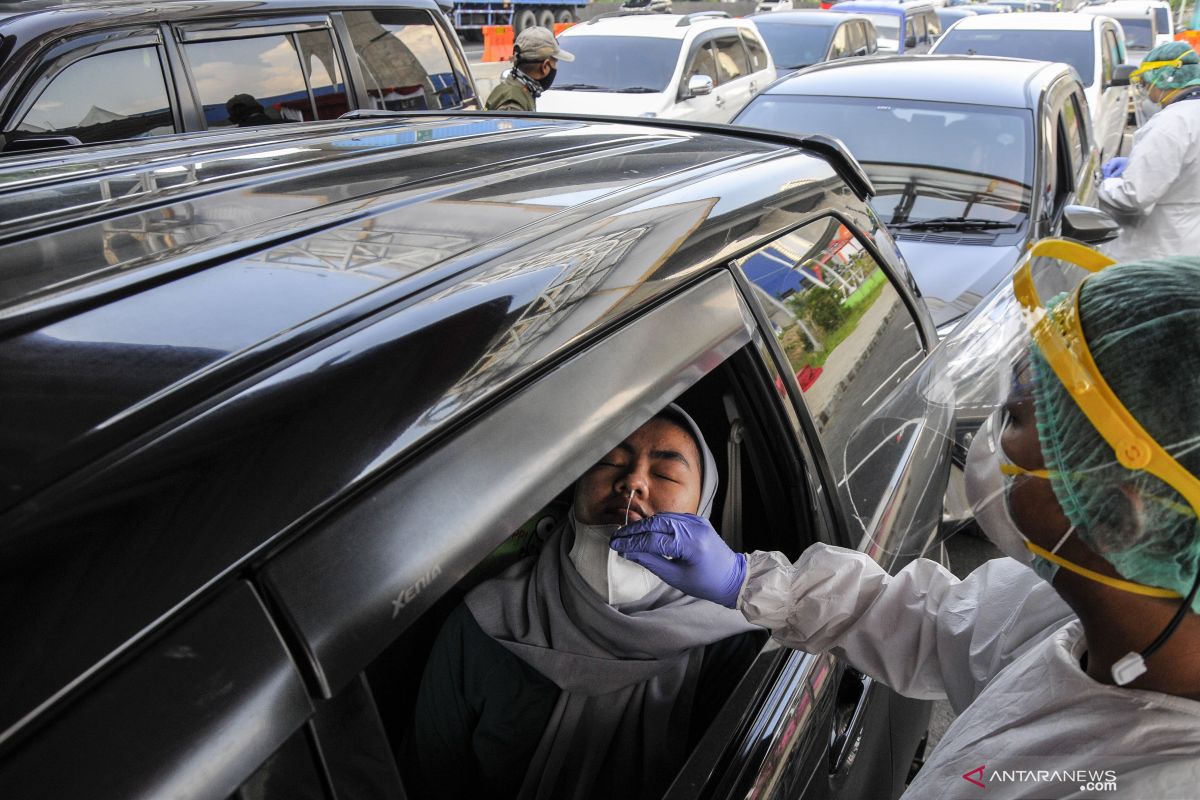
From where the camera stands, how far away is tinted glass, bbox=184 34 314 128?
14.7 feet

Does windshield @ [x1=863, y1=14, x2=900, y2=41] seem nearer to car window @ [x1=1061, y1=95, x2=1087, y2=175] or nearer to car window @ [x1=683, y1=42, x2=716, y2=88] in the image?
car window @ [x1=683, y1=42, x2=716, y2=88]

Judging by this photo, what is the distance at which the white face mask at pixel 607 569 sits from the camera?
1699mm

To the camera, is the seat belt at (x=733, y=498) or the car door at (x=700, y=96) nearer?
the seat belt at (x=733, y=498)

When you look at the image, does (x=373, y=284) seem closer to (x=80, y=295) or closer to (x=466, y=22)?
(x=80, y=295)

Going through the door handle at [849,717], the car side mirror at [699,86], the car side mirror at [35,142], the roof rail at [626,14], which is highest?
the roof rail at [626,14]

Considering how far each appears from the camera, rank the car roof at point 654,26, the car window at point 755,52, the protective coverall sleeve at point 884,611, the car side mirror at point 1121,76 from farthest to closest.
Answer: the car window at point 755,52
the car roof at point 654,26
the car side mirror at point 1121,76
the protective coverall sleeve at point 884,611

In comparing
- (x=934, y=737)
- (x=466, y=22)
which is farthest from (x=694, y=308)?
(x=466, y=22)

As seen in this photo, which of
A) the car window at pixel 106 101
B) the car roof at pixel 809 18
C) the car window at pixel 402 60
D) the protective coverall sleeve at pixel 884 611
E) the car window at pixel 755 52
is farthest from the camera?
the car roof at pixel 809 18

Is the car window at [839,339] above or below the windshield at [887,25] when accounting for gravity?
below

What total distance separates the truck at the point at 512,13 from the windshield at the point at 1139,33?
11185 millimetres

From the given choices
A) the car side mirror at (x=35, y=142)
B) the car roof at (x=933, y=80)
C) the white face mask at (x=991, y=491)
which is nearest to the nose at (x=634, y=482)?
the white face mask at (x=991, y=491)

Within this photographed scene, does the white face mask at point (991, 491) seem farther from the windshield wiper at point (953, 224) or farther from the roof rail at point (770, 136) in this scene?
the windshield wiper at point (953, 224)

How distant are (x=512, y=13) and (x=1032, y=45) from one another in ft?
45.3

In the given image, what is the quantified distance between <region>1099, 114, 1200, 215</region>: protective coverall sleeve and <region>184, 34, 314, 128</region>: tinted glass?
4.65 meters
